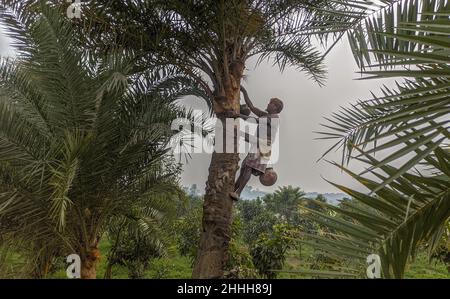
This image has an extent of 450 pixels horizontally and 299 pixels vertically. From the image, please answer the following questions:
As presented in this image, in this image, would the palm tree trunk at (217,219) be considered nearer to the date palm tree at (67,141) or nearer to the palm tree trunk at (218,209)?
the palm tree trunk at (218,209)

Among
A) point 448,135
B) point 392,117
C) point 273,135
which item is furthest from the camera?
point 273,135

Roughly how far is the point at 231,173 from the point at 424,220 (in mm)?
3409

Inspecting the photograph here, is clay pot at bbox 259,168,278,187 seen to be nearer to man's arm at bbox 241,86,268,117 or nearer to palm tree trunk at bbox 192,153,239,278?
palm tree trunk at bbox 192,153,239,278

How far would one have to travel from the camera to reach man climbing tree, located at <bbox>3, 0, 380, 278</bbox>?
4.30m

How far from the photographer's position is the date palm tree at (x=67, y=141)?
3.43m

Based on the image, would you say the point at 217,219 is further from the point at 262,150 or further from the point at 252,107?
the point at 252,107

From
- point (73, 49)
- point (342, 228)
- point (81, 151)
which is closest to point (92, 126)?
point (81, 151)

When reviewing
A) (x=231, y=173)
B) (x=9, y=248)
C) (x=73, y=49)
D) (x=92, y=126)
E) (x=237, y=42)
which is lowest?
(x=9, y=248)

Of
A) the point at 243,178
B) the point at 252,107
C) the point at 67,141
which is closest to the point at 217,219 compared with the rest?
the point at 243,178

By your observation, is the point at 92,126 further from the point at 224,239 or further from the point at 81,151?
the point at 224,239

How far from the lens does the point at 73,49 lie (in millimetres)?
3676

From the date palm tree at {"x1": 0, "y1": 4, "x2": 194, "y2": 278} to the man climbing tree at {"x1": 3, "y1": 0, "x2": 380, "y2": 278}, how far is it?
386 millimetres

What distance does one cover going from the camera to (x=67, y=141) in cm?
339

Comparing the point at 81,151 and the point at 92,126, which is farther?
the point at 92,126
